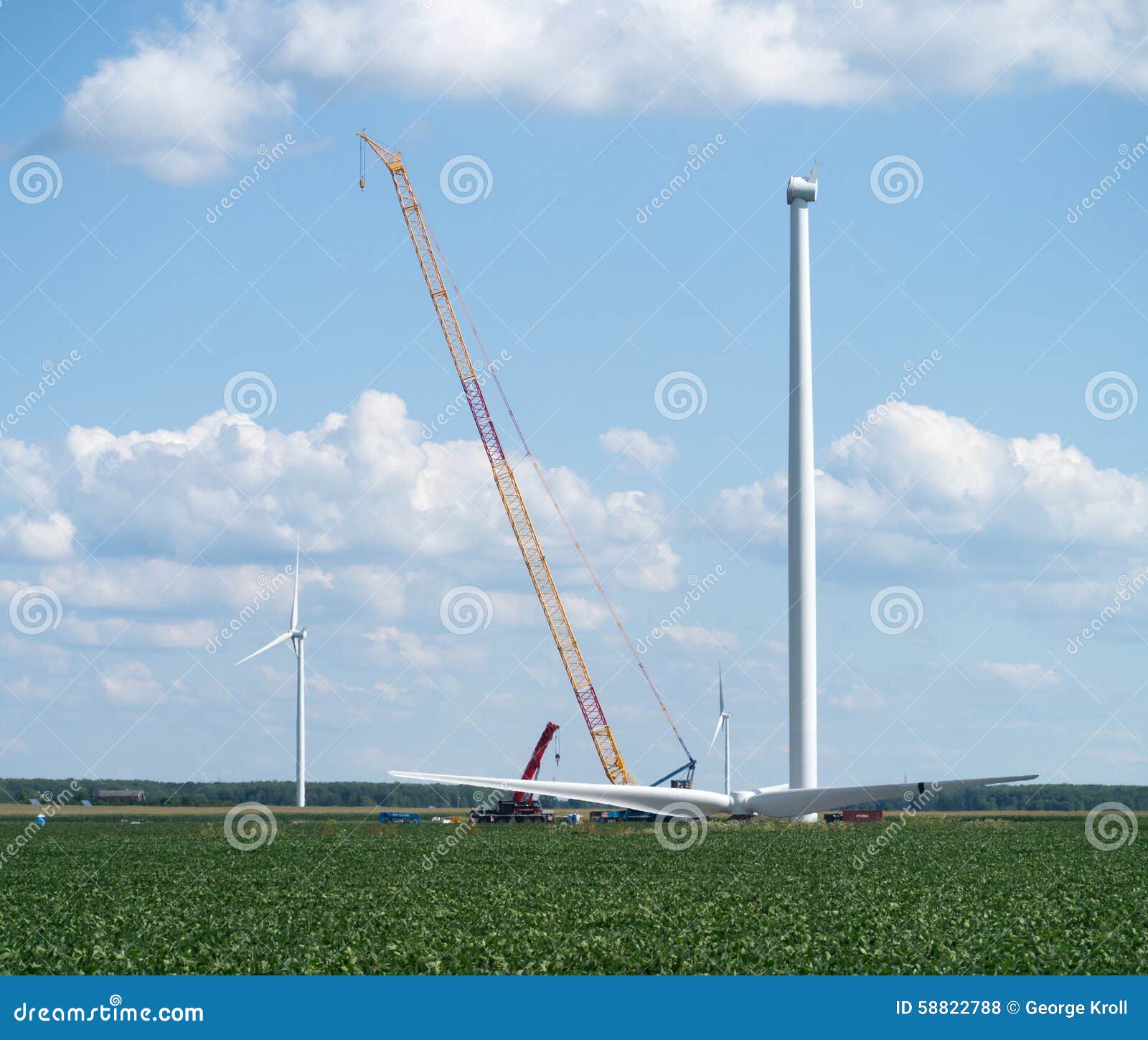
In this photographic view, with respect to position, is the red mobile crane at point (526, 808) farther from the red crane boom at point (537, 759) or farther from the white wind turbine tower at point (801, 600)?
the white wind turbine tower at point (801, 600)

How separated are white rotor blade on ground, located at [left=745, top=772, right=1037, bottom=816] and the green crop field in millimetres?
9471

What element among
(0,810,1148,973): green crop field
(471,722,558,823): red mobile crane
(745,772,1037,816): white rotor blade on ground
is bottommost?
(0,810,1148,973): green crop field

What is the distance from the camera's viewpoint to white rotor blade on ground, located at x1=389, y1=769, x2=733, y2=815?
7331cm

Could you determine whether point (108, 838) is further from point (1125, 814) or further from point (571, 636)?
point (1125, 814)

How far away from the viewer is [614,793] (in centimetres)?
8256

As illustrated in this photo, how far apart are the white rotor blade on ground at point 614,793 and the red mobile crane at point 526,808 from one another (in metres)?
25.1

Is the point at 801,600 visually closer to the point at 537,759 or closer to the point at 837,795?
the point at 837,795

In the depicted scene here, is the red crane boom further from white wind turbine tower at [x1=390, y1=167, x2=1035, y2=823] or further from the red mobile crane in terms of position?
white wind turbine tower at [x1=390, y1=167, x2=1035, y2=823]

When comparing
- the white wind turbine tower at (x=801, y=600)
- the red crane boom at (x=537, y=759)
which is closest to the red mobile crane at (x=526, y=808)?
the red crane boom at (x=537, y=759)

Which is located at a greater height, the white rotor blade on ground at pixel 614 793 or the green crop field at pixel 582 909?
the white rotor blade on ground at pixel 614 793

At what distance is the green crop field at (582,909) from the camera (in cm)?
2708

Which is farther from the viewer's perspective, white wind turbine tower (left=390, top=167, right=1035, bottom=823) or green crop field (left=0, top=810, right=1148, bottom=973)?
white wind turbine tower (left=390, top=167, right=1035, bottom=823)

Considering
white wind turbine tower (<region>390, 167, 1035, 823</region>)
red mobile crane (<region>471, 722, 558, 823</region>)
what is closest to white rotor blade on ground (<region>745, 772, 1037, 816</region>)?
white wind turbine tower (<region>390, 167, 1035, 823</region>)

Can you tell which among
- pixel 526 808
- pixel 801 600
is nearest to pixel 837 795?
pixel 801 600
